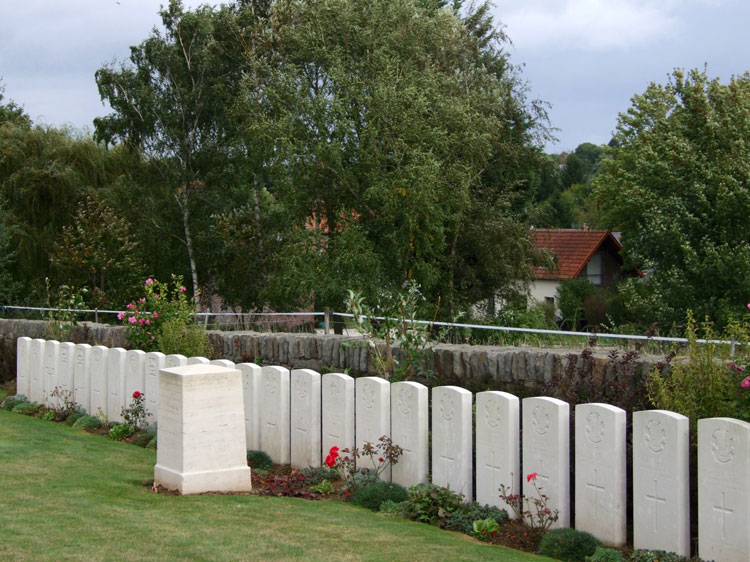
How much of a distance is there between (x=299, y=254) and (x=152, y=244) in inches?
288

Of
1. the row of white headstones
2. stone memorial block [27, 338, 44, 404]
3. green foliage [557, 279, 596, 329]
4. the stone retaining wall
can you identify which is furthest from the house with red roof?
the row of white headstones

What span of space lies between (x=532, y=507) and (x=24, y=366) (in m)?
9.22

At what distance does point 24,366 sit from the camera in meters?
13.2

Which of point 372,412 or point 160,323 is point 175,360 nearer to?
point 160,323

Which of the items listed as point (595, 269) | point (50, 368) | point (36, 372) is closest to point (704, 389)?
point (50, 368)

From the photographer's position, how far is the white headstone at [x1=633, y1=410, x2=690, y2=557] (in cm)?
566

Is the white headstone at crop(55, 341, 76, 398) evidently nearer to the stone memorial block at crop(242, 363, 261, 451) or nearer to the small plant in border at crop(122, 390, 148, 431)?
the small plant in border at crop(122, 390, 148, 431)

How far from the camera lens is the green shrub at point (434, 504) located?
267 inches

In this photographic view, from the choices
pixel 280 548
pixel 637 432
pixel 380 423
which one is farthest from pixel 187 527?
pixel 637 432

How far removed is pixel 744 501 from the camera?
5.29m

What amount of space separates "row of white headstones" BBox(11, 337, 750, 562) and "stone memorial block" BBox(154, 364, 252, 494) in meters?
0.16

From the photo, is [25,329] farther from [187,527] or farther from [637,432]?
[637,432]

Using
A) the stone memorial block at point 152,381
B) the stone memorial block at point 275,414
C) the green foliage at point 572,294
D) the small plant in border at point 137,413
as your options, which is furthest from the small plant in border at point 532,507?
the green foliage at point 572,294

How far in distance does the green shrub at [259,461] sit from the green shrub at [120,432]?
228 centimetres
